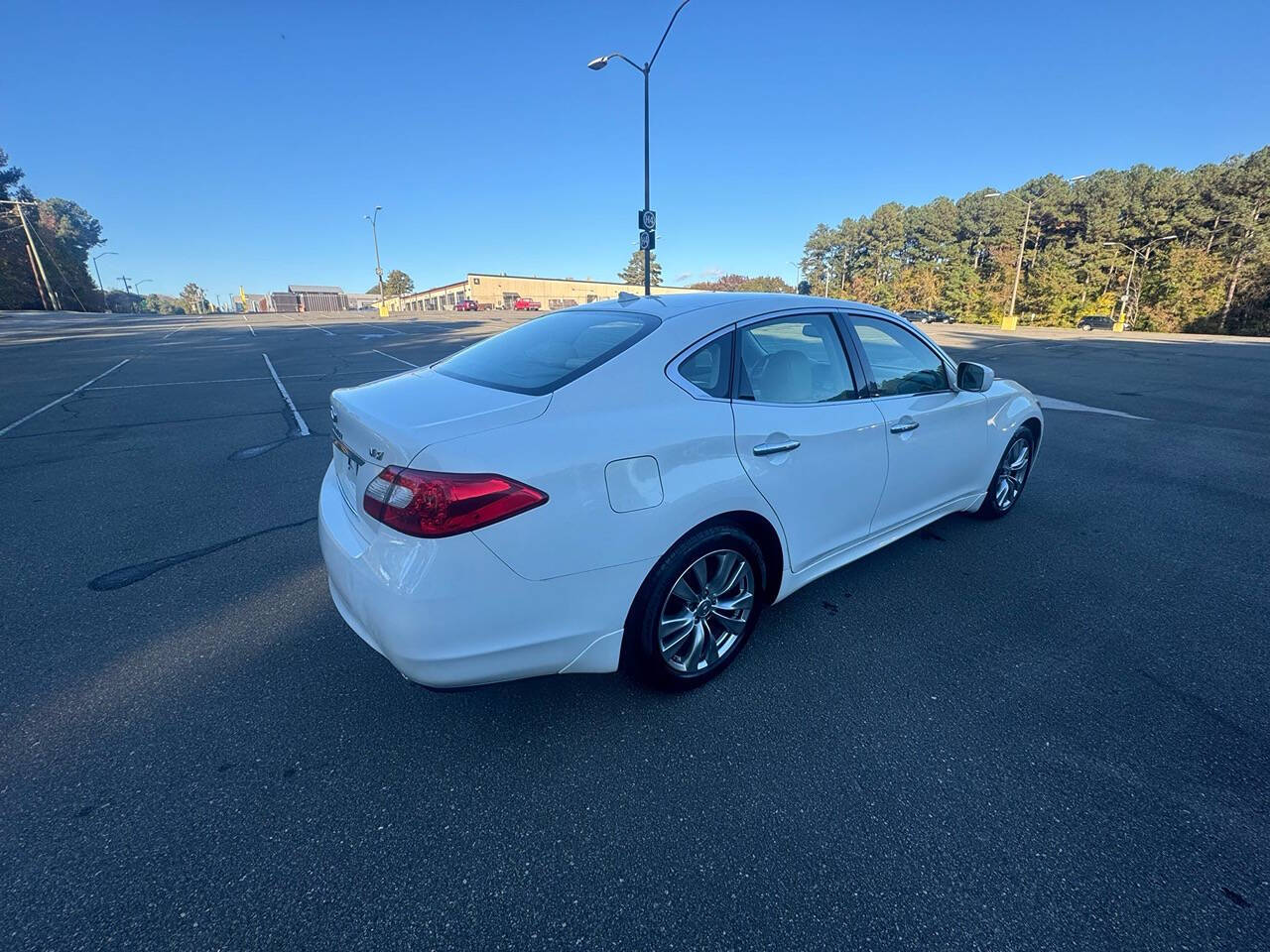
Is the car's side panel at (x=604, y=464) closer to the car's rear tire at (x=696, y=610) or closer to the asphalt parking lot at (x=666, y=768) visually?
the car's rear tire at (x=696, y=610)

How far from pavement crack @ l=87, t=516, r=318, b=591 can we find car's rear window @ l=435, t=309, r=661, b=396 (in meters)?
2.14

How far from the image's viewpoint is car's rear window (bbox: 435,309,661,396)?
7.34 feet

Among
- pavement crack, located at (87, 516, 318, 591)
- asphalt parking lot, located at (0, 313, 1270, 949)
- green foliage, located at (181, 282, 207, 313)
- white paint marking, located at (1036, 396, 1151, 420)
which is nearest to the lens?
asphalt parking lot, located at (0, 313, 1270, 949)

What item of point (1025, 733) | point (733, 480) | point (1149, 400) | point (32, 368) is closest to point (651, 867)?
point (733, 480)

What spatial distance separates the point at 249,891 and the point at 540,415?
162 centimetres

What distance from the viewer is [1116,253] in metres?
50.0

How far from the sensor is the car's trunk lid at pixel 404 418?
5.96 feet

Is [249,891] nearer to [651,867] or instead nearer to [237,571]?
[651,867]

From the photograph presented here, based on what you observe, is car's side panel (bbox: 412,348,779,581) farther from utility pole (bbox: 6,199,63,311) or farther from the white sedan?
utility pole (bbox: 6,199,63,311)

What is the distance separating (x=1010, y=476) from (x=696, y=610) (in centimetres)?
323

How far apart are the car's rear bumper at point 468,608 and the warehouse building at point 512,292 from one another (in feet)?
228

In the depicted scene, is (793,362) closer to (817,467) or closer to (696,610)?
(817,467)

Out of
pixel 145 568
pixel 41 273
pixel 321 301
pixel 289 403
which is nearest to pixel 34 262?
pixel 41 273

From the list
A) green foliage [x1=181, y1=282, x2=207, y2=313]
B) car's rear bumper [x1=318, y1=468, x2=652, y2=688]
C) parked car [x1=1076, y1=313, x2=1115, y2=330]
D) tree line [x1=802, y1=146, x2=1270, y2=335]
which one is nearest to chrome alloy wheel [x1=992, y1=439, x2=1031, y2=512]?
car's rear bumper [x1=318, y1=468, x2=652, y2=688]
